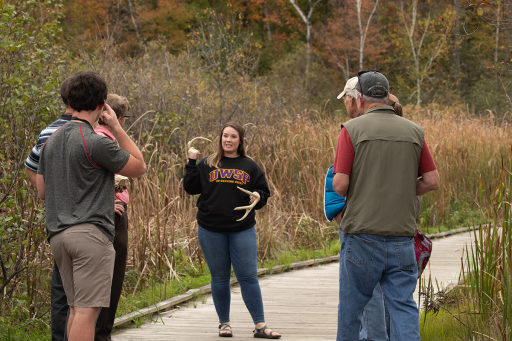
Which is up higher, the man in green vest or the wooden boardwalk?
the man in green vest

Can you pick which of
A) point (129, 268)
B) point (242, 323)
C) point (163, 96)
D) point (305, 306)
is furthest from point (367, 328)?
point (163, 96)

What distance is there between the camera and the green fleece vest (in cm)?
265

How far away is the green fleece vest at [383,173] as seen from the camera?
265 cm

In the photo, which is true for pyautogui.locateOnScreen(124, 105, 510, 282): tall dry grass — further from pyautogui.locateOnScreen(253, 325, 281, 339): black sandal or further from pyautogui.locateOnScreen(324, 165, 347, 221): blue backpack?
pyautogui.locateOnScreen(324, 165, 347, 221): blue backpack

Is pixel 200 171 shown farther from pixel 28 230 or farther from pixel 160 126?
pixel 160 126

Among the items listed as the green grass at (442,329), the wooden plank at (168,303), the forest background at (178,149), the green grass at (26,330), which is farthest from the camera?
the wooden plank at (168,303)

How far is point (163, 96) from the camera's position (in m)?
9.54

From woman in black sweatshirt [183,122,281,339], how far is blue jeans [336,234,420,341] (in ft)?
4.45

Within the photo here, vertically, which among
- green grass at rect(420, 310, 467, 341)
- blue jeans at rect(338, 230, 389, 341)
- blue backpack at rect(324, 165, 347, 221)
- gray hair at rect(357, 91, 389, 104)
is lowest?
green grass at rect(420, 310, 467, 341)

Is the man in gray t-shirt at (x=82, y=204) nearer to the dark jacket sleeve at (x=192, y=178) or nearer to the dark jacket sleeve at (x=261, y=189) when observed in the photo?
the dark jacket sleeve at (x=192, y=178)

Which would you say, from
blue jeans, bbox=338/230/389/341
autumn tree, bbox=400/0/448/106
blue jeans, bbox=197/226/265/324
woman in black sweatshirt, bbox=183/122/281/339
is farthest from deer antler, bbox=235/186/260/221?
autumn tree, bbox=400/0/448/106

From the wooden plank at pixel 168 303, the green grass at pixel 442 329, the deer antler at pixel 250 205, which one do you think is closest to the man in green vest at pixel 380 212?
the green grass at pixel 442 329

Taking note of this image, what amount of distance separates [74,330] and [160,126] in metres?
6.09

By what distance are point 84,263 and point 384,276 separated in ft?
4.73
